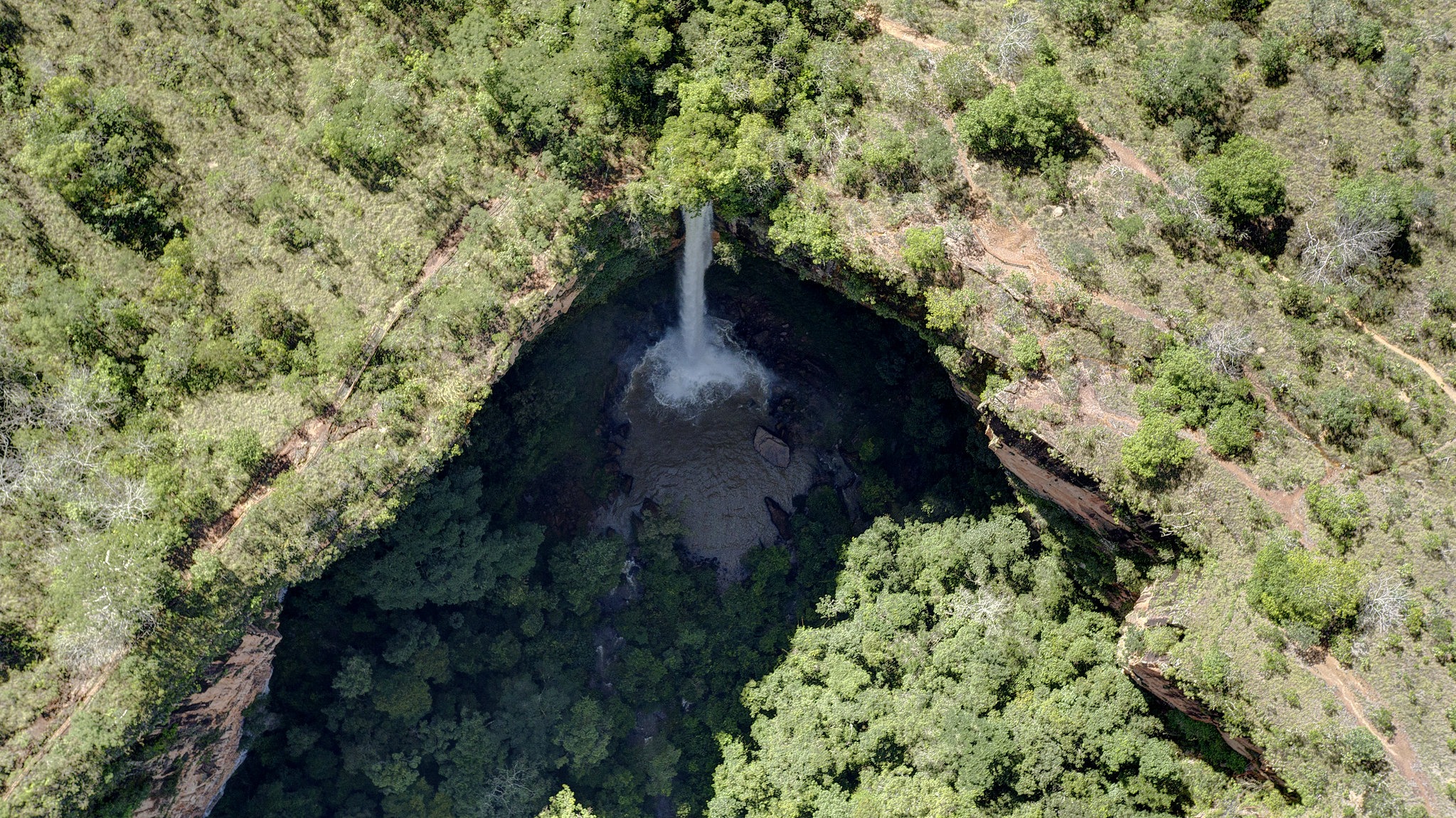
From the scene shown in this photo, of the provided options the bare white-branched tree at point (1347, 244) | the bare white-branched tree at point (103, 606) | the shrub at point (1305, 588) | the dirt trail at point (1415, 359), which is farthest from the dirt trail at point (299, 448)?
the dirt trail at point (1415, 359)

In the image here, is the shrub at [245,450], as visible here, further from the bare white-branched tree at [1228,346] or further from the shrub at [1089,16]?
the bare white-branched tree at [1228,346]

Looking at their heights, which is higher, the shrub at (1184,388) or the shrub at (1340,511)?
the shrub at (1184,388)

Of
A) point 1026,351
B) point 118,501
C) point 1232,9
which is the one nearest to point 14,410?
point 118,501

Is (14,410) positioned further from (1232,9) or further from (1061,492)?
(1232,9)

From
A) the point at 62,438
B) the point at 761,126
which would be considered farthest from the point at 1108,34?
the point at 62,438

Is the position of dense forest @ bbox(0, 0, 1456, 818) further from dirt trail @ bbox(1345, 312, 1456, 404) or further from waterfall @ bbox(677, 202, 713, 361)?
waterfall @ bbox(677, 202, 713, 361)
